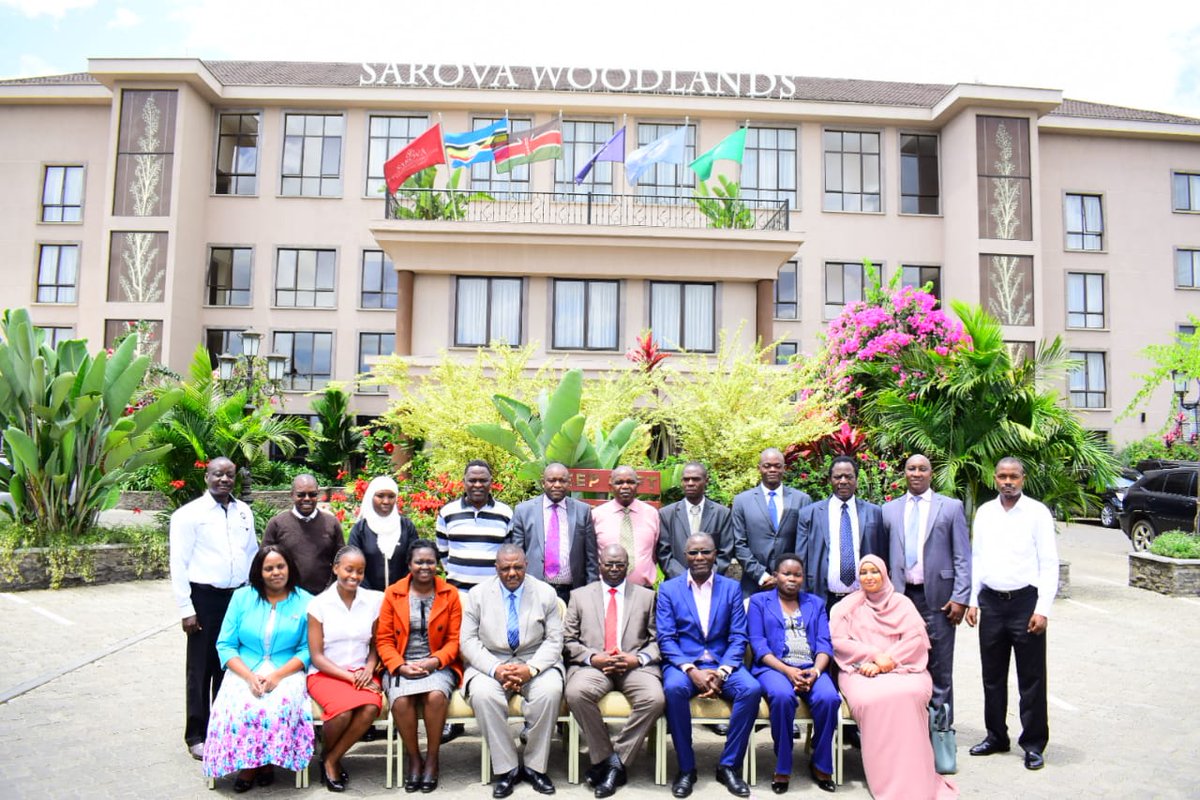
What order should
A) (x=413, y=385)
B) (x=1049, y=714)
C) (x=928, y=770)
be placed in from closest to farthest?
(x=928, y=770)
(x=1049, y=714)
(x=413, y=385)

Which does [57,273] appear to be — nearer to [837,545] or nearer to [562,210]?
[562,210]

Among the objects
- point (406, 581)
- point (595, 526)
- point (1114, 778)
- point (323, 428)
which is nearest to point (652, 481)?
point (595, 526)

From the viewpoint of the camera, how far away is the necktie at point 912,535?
6.91 metres

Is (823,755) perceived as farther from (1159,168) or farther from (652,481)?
(1159,168)

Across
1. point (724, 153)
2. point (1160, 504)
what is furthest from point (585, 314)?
point (1160, 504)

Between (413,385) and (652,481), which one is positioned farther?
(413,385)

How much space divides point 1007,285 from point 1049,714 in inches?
897

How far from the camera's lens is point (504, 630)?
20.9 ft

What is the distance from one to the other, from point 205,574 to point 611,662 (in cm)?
298

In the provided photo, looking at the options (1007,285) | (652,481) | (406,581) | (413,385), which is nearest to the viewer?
(406,581)

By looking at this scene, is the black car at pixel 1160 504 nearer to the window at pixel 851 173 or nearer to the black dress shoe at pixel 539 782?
the window at pixel 851 173

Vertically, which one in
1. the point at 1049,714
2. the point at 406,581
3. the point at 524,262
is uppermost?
the point at 524,262

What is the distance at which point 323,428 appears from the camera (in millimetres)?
25641

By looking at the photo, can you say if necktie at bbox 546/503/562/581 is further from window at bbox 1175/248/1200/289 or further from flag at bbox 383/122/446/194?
window at bbox 1175/248/1200/289
